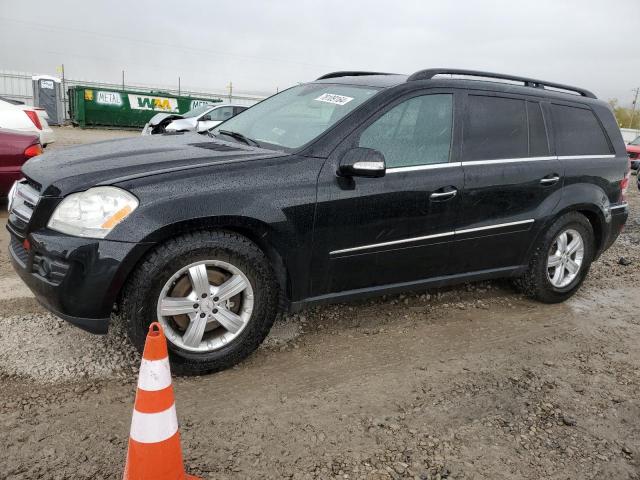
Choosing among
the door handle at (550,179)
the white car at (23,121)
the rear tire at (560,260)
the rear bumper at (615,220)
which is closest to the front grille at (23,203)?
the door handle at (550,179)

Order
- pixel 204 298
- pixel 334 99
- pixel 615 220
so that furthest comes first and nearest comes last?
pixel 615 220
pixel 334 99
pixel 204 298

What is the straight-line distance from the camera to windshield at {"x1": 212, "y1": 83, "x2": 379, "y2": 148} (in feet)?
10.9

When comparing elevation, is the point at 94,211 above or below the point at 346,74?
below

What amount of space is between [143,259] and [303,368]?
1.14 meters

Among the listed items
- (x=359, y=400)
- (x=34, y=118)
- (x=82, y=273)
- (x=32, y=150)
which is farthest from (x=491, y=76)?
(x=34, y=118)

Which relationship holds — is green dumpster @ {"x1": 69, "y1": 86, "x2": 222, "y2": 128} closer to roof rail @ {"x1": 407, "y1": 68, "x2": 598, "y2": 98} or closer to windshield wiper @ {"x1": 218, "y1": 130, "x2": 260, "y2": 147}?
windshield wiper @ {"x1": 218, "y1": 130, "x2": 260, "y2": 147}

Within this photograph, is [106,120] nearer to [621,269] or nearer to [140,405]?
[621,269]

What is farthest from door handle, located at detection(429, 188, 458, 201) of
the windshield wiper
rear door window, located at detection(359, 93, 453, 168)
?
the windshield wiper

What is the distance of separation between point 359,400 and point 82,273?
5.11 ft

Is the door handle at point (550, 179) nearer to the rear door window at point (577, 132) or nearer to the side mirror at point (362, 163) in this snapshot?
the rear door window at point (577, 132)

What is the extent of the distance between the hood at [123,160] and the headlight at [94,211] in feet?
0.18

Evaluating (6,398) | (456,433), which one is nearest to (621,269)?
(456,433)

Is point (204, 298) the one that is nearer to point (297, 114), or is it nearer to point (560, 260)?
point (297, 114)

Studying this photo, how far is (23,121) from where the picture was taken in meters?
7.17
